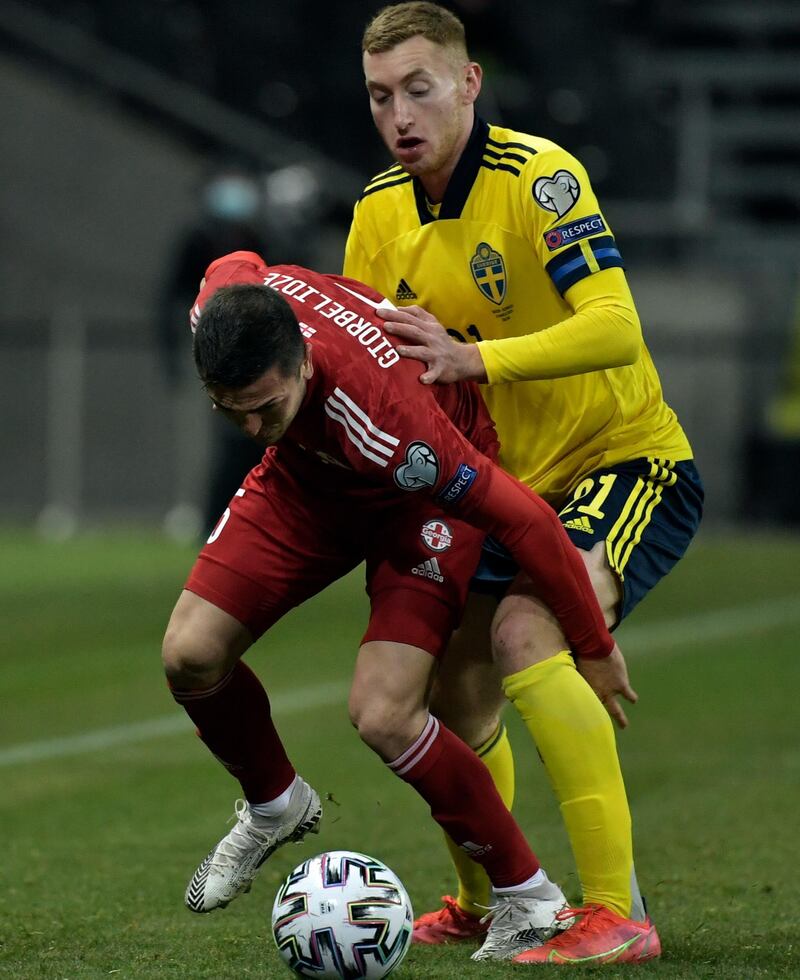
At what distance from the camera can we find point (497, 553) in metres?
4.86

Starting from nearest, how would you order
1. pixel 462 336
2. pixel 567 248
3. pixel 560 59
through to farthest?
pixel 567 248
pixel 462 336
pixel 560 59

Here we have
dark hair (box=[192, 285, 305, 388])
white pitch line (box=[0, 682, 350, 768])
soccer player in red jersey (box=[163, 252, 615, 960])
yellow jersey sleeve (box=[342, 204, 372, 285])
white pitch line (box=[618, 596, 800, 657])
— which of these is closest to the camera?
dark hair (box=[192, 285, 305, 388])

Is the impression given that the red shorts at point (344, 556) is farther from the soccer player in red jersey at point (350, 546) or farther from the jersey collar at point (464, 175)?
the jersey collar at point (464, 175)

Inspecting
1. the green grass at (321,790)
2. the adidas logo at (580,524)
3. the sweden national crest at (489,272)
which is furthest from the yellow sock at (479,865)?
the sweden national crest at (489,272)

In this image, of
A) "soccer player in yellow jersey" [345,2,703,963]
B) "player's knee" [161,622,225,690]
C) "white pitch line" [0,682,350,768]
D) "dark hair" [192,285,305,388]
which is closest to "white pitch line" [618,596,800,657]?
"white pitch line" [0,682,350,768]

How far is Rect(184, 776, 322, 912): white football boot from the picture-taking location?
4898 millimetres

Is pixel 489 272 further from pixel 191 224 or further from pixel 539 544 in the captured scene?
pixel 191 224

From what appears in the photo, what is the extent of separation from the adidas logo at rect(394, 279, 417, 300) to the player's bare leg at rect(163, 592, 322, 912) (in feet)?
3.42

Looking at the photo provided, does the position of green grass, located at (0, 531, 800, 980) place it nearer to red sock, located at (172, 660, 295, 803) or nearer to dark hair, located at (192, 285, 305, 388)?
red sock, located at (172, 660, 295, 803)

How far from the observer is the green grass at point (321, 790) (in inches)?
187

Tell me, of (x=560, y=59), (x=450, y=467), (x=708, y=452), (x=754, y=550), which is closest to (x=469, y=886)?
(x=450, y=467)

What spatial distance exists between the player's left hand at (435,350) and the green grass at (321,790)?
1.47 m

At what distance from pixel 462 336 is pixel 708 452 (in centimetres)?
1354

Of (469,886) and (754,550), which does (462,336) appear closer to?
(469,886)
